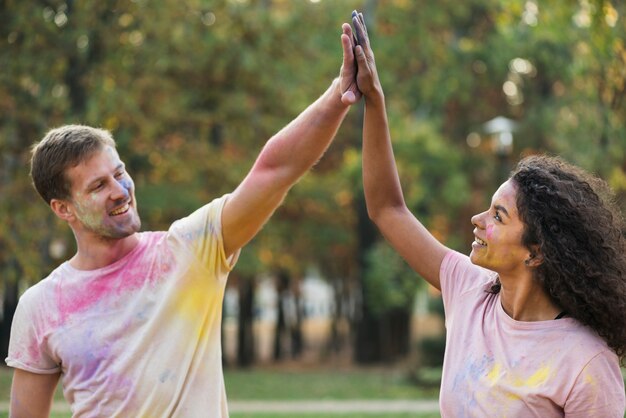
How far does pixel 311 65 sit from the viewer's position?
73.5ft

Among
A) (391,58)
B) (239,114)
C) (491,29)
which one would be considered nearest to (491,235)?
(239,114)

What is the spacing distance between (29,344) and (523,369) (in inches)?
69.3

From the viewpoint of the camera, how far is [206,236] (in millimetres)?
3527

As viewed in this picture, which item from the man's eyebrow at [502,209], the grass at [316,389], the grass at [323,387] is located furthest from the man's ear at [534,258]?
the grass at [323,387]

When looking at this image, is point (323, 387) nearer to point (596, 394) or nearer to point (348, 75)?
point (348, 75)

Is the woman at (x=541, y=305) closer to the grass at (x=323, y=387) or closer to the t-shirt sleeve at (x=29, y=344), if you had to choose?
the t-shirt sleeve at (x=29, y=344)

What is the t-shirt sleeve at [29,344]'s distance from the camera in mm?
3580

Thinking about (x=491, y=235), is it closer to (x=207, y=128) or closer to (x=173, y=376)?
(x=173, y=376)

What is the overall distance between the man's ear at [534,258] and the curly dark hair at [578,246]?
0.01 meters

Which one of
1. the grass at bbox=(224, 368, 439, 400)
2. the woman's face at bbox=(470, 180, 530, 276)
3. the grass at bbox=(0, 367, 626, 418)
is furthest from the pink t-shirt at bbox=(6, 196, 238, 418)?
the grass at bbox=(224, 368, 439, 400)

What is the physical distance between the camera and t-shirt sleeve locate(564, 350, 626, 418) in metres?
2.91

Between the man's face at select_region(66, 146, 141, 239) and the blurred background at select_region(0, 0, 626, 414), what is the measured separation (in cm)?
658

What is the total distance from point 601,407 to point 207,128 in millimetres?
18917

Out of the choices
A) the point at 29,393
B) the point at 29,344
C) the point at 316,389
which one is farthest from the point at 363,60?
the point at 316,389
